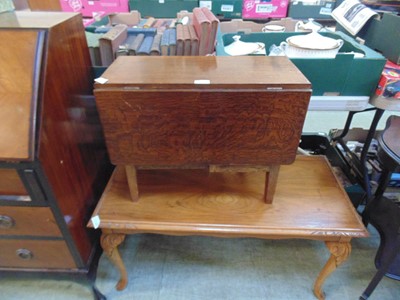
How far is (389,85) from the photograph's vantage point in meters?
0.96

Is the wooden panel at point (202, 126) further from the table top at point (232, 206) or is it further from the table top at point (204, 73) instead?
the table top at point (232, 206)

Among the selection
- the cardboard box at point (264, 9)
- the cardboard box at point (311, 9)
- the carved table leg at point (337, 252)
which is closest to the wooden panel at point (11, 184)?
the carved table leg at point (337, 252)

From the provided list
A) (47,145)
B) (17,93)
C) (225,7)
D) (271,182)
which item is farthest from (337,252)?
(225,7)

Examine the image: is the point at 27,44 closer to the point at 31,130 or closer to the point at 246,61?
the point at 31,130

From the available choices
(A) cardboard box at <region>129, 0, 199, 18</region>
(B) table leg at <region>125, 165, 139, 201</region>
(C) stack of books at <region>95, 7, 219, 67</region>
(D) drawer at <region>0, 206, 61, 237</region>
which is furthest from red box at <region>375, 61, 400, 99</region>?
(A) cardboard box at <region>129, 0, 199, 18</region>

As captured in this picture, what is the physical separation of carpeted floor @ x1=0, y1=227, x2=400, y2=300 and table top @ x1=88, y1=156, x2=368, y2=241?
414 millimetres

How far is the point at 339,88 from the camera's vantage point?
3.38ft

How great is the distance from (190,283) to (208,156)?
699 mm

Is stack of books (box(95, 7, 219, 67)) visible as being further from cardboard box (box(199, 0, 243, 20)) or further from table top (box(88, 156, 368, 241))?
cardboard box (box(199, 0, 243, 20))

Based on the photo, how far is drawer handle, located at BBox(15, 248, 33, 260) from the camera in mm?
941

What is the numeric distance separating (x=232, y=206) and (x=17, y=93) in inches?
29.2

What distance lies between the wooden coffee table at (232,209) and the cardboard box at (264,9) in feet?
6.62

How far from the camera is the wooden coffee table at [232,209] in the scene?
2.93ft

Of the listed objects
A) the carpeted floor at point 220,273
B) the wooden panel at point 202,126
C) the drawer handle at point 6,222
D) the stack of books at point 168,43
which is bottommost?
the carpeted floor at point 220,273
